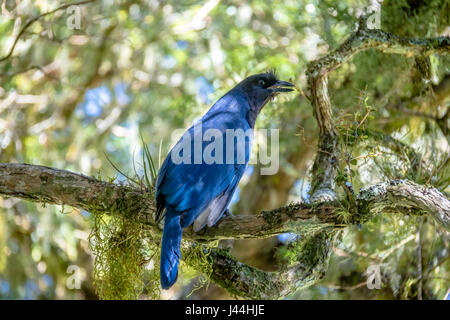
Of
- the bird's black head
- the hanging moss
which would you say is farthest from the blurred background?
the bird's black head

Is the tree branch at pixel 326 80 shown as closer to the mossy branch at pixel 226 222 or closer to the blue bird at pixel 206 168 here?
the mossy branch at pixel 226 222

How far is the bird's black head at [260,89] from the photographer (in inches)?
180

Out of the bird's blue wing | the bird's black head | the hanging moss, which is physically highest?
the bird's black head

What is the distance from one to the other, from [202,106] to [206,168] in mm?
2813

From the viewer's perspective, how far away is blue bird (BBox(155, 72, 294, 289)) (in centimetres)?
328

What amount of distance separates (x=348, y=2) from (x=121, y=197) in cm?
335

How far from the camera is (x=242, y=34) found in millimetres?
7473

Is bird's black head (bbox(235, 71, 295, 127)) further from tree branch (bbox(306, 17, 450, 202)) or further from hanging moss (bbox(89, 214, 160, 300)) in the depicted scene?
hanging moss (bbox(89, 214, 160, 300))

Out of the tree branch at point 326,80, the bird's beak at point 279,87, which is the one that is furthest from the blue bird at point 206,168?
the tree branch at point 326,80

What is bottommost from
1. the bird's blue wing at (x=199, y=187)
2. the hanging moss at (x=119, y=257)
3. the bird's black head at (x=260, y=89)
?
the hanging moss at (x=119, y=257)

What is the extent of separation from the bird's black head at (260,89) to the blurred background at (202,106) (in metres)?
0.54

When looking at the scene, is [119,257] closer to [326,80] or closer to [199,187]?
[199,187]
